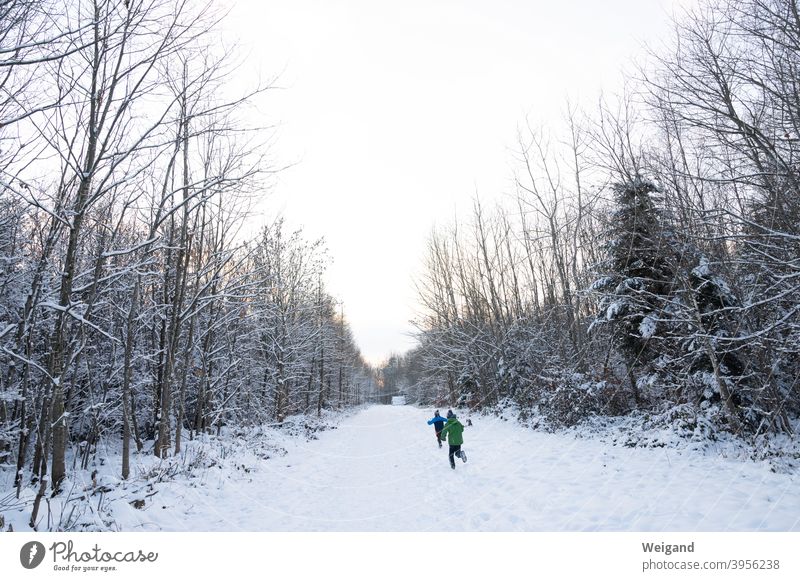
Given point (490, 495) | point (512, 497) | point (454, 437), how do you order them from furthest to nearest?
point (454, 437), point (490, 495), point (512, 497)

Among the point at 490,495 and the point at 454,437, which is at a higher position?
the point at 454,437

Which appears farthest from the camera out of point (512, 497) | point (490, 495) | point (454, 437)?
point (454, 437)

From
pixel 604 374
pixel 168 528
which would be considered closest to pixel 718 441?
pixel 604 374

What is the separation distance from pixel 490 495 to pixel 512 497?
1.37 feet

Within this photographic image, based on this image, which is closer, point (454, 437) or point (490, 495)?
point (490, 495)

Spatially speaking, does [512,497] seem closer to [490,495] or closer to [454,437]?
[490,495]

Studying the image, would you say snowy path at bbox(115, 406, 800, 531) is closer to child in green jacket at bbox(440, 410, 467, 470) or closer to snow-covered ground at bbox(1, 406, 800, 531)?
snow-covered ground at bbox(1, 406, 800, 531)

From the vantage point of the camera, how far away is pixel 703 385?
7730 millimetres

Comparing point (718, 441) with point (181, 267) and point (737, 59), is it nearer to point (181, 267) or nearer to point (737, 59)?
point (737, 59)

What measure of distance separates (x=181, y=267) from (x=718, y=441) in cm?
1173

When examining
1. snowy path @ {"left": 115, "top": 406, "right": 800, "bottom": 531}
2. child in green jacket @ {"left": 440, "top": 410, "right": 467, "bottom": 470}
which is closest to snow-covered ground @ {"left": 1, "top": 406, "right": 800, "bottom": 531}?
snowy path @ {"left": 115, "top": 406, "right": 800, "bottom": 531}

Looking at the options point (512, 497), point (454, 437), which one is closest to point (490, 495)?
point (512, 497)

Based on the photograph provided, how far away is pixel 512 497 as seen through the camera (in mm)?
5801

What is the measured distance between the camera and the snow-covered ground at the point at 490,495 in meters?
4.53
